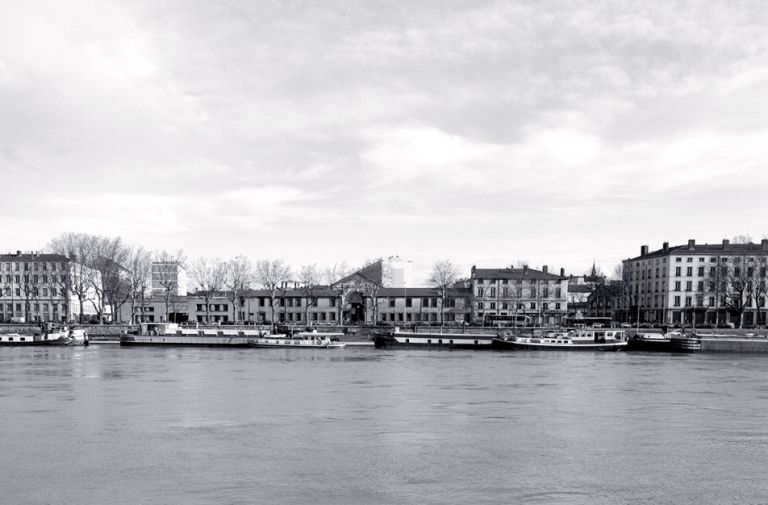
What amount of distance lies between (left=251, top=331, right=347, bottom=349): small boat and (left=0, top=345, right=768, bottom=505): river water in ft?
101

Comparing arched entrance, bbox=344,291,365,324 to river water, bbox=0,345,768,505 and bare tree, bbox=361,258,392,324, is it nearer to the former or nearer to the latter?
bare tree, bbox=361,258,392,324

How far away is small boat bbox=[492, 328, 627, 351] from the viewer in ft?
252

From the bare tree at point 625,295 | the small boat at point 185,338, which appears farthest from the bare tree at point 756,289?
the small boat at point 185,338

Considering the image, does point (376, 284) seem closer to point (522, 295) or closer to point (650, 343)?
point (522, 295)

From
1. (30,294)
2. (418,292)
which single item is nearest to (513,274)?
(418,292)

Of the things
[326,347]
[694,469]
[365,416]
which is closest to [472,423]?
[365,416]

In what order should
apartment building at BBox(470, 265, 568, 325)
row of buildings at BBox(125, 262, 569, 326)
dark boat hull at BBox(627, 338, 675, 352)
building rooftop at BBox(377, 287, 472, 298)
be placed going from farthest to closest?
building rooftop at BBox(377, 287, 472, 298) < row of buildings at BBox(125, 262, 569, 326) < apartment building at BBox(470, 265, 568, 325) < dark boat hull at BBox(627, 338, 675, 352)

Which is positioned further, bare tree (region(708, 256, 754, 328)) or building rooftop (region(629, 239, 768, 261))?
building rooftop (region(629, 239, 768, 261))

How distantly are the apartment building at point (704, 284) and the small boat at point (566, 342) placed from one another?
114ft

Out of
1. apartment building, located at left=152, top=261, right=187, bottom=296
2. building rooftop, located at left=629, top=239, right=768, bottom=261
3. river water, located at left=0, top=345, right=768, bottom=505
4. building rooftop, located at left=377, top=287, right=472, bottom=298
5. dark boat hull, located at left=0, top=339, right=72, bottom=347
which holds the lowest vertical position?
dark boat hull, located at left=0, top=339, right=72, bottom=347

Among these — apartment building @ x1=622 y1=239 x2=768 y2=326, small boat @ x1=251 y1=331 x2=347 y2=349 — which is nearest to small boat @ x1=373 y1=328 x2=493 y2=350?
small boat @ x1=251 y1=331 x2=347 y2=349

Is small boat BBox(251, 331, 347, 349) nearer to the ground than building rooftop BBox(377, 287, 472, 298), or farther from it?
nearer to the ground

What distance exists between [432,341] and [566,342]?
574 inches

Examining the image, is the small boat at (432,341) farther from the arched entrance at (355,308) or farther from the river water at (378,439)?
the arched entrance at (355,308)
